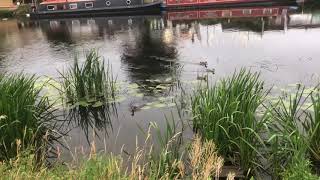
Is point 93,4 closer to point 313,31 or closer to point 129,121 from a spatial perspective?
point 313,31

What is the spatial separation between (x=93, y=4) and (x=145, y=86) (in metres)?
32.7

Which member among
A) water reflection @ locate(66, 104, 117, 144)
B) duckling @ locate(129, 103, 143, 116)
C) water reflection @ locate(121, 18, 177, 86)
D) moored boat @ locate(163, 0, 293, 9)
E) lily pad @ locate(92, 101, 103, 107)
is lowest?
water reflection @ locate(66, 104, 117, 144)

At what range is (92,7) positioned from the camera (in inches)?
1718

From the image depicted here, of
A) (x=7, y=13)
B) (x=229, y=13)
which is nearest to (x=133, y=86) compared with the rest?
(x=229, y=13)

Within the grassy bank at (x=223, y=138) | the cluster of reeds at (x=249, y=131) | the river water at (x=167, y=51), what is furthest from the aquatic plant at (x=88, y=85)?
the cluster of reeds at (x=249, y=131)

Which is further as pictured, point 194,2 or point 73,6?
point 73,6

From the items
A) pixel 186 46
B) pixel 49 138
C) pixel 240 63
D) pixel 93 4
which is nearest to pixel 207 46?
pixel 186 46

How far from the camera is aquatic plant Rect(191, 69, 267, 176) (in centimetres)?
677

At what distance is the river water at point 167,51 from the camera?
11023 millimetres

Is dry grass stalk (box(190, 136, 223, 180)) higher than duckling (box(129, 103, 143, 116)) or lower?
higher

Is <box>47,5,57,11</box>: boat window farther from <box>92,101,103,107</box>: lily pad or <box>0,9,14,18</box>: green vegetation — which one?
<box>92,101,103,107</box>: lily pad

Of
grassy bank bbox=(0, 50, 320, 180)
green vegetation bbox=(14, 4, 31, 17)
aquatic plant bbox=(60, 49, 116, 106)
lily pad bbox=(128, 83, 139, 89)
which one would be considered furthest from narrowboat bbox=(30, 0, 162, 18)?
grassy bank bbox=(0, 50, 320, 180)

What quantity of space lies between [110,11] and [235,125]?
123 feet

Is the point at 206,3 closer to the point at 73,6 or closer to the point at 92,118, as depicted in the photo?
the point at 73,6
